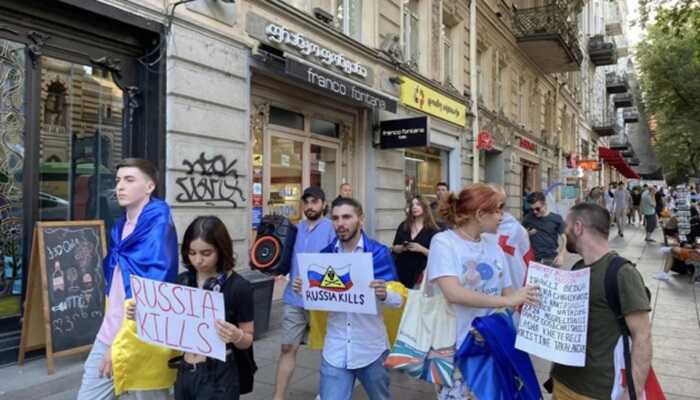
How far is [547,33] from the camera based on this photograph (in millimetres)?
18219

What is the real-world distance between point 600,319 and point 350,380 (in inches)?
55.0

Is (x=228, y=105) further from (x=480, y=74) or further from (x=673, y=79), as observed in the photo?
(x=673, y=79)

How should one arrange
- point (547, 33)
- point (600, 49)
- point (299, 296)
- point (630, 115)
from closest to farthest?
1. point (299, 296)
2. point (547, 33)
3. point (600, 49)
4. point (630, 115)

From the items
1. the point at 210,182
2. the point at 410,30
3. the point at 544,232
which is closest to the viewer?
the point at 210,182

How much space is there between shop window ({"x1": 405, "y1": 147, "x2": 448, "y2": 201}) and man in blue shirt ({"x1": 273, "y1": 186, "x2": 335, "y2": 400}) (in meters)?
8.09

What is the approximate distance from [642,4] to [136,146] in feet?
47.0

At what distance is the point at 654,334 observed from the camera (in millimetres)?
6672

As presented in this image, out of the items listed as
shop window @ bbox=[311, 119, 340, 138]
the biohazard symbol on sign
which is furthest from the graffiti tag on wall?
the biohazard symbol on sign

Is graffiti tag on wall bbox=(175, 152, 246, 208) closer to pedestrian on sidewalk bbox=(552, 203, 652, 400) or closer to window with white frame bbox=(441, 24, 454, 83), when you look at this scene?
pedestrian on sidewalk bbox=(552, 203, 652, 400)

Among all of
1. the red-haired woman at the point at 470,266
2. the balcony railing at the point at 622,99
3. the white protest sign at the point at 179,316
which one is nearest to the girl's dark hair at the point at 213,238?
the white protest sign at the point at 179,316

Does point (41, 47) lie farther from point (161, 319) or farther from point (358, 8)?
point (358, 8)

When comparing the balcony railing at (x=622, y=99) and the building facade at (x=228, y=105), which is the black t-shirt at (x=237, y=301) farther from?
the balcony railing at (x=622, y=99)

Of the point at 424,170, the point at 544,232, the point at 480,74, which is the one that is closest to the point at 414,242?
the point at 544,232

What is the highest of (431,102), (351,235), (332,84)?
(431,102)
